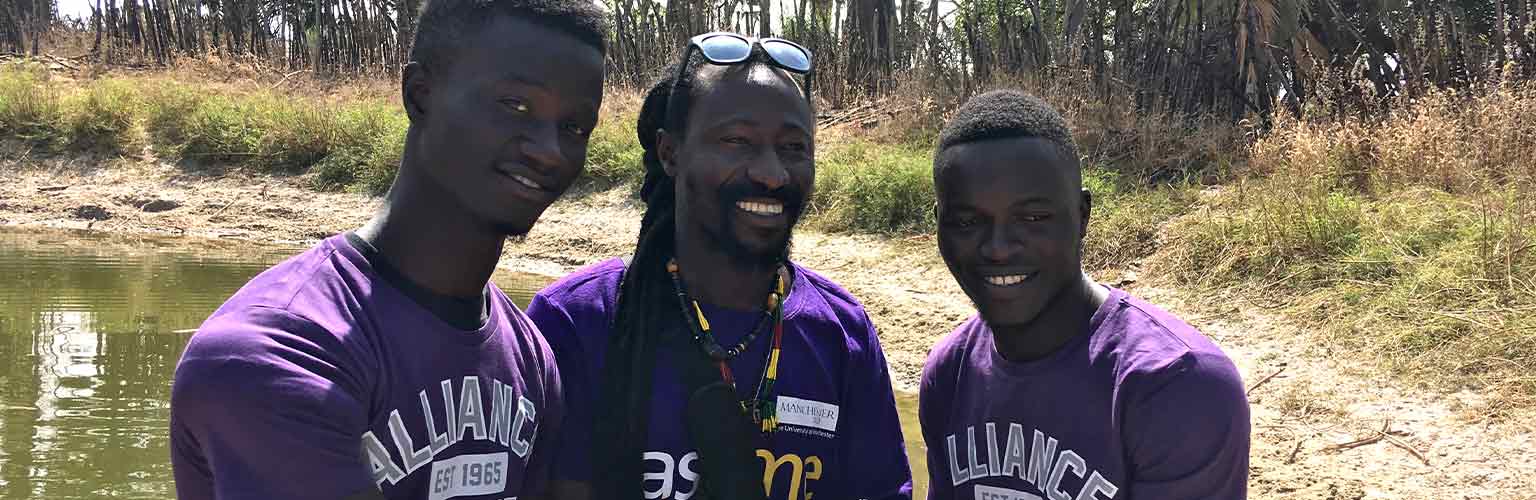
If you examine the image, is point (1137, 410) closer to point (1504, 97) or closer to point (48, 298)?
point (1504, 97)

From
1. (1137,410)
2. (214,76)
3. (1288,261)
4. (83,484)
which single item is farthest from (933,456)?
(214,76)

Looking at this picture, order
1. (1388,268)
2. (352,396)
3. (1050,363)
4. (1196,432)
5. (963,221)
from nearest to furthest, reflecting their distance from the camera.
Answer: (352,396) < (1196,432) < (1050,363) < (963,221) < (1388,268)

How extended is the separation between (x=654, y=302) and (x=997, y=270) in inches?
26.9

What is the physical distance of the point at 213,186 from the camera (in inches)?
498

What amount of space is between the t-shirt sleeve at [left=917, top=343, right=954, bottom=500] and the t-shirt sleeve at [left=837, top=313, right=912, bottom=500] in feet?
0.38

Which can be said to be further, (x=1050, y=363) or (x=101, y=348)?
(x=101, y=348)

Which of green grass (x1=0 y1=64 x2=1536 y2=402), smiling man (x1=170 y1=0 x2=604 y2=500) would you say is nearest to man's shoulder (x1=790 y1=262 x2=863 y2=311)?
smiling man (x1=170 y1=0 x2=604 y2=500)

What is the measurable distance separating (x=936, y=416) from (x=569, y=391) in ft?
2.67

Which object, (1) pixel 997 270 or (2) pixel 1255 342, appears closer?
(1) pixel 997 270

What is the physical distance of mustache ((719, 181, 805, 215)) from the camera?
2307 millimetres

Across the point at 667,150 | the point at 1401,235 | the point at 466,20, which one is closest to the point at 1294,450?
the point at 1401,235

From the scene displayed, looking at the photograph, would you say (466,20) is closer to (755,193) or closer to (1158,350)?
(755,193)

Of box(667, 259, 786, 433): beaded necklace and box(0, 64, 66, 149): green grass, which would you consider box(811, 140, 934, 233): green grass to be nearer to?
box(667, 259, 786, 433): beaded necklace

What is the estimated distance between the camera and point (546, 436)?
2.13 meters
